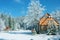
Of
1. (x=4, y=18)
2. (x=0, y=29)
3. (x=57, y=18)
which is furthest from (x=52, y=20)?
(x=4, y=18)

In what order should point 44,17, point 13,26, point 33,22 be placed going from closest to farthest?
point 44,17, point 33,22, point 13,26

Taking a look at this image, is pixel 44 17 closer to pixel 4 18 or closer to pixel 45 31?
pixel 45 31

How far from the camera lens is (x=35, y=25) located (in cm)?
1217

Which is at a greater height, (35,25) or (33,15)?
(33,15)

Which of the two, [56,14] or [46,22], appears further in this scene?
[56,14]

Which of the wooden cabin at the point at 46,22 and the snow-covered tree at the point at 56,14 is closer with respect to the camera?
the wooden cabin at the point at 46,22

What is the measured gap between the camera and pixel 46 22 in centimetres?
1112

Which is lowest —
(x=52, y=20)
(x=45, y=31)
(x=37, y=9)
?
(x=45, y=31)

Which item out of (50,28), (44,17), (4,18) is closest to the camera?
(50,28)

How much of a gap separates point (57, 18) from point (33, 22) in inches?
72.1

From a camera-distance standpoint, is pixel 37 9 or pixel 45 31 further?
pixel 37 9

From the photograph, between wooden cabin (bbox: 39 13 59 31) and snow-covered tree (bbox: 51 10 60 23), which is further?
snow-covered tree (bbox: 51 10 60 23)

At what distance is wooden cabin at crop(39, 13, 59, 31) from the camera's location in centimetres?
1091

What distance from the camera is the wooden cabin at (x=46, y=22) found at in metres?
10.9
